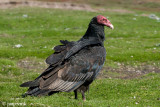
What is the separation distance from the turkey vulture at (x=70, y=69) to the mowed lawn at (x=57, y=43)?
1.50 ft

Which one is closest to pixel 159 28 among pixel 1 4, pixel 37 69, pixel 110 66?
pixel 110 66

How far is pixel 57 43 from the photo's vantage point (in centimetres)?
2830

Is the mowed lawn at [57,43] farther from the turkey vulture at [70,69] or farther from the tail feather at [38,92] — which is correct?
the turkey vulture at [70,69]

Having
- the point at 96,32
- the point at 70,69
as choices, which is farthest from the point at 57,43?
the point at 70,69

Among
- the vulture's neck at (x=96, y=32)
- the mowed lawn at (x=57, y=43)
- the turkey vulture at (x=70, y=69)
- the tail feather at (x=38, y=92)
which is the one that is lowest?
the mowed lawn at (x=57, y=43)

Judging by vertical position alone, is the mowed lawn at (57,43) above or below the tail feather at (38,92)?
below

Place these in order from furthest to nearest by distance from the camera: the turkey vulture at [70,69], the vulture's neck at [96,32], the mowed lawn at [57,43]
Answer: the vulture's neck at [96,32] → the mowed lawn at [57,43] → the turkey vulture at [70,69]

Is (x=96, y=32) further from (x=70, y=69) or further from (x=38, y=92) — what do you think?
(x=38, y=92)

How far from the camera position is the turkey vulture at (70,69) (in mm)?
9836

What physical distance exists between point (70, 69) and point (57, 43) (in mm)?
18421

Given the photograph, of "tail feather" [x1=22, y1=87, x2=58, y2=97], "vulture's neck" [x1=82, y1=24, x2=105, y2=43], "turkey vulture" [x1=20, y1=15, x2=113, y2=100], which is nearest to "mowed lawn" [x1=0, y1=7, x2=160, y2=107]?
"tail feather" [x1=22, y1=87, x2=58, y2=97]

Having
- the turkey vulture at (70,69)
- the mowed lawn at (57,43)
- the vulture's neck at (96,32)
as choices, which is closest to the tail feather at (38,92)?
the turkey vulture at (70,69)

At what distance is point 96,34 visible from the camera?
11.4 m

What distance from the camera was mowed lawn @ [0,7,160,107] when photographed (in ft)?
36.3
